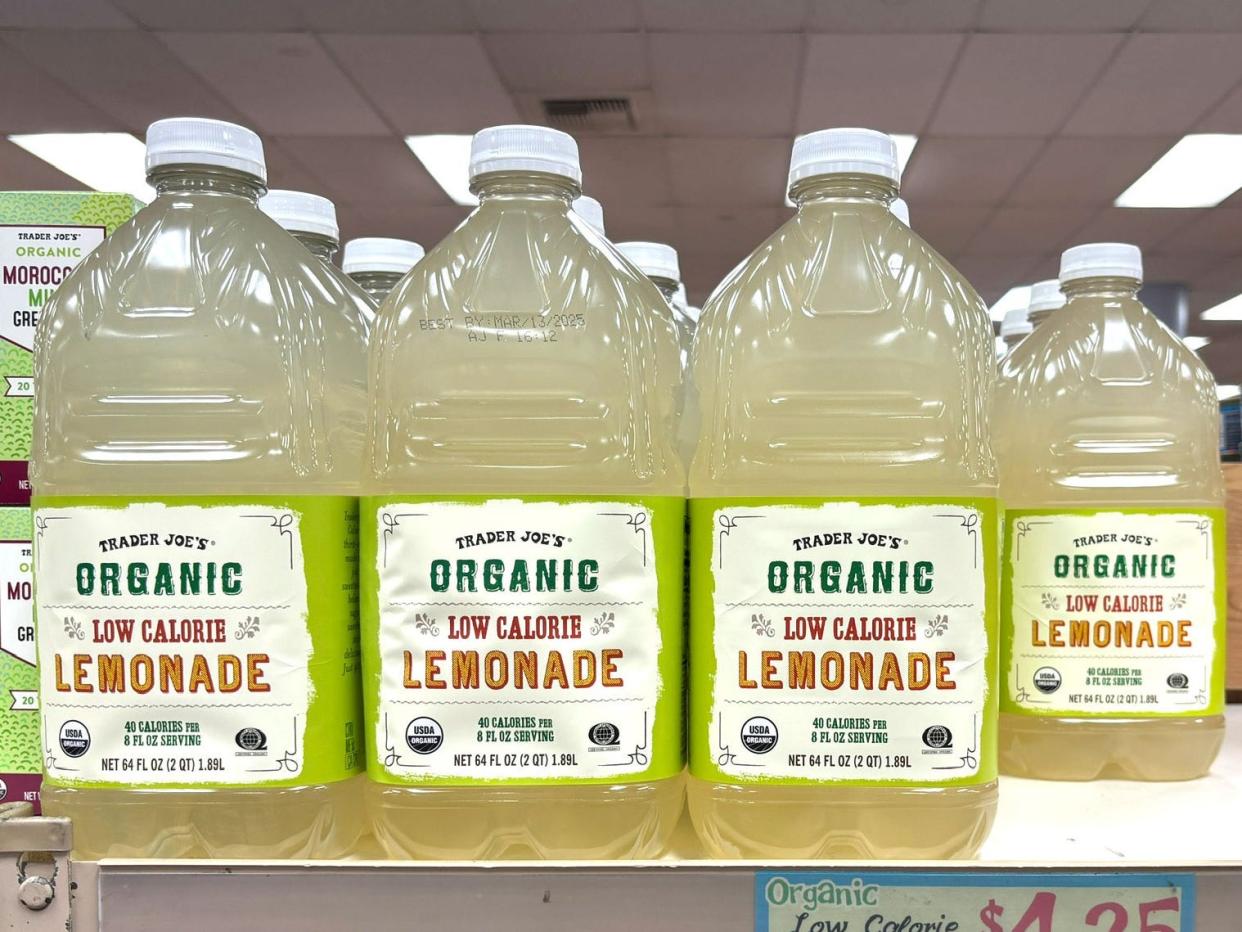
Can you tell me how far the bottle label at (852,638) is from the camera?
0.72 meters

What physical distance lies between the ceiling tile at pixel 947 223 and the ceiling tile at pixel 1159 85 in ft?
3.46

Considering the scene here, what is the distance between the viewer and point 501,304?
786mm

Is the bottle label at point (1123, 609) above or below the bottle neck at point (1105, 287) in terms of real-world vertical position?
below

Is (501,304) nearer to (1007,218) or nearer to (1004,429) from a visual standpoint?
(1004,429)

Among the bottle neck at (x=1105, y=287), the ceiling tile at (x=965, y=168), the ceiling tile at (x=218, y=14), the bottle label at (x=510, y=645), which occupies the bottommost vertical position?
the bottle label at (x=510, y=645)

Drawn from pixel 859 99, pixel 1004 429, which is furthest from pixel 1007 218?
pixel 1004 429

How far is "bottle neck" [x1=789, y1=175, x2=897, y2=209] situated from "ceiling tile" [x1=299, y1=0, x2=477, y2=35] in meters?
2.70

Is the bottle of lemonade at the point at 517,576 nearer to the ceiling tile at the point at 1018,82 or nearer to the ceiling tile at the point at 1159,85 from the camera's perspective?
the ceiling tile at the point at 1018,82

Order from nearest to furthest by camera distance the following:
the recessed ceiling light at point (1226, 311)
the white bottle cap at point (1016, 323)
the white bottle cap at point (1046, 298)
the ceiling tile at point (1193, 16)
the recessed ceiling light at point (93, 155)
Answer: the white bottle cap at point (1046, 298) < the white bottle cap at point (1016, 323) < the ceiling tile at point (1193, 16) < the recessed ceiling light at point (93, 155) < the recessed ceiling light at point (1226, 311)

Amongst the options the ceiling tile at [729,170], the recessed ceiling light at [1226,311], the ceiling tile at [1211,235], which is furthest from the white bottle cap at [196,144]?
the recessed ceiling light at [1226,311]

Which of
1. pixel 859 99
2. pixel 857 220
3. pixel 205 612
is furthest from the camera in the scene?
pixel 859 99

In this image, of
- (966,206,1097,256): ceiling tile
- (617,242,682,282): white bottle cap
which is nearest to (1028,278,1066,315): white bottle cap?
(617,242,682,282): white bottle cap

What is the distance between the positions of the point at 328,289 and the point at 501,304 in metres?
Result: 0.18

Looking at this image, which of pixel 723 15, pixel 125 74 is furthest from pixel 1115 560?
pixel 125 74
